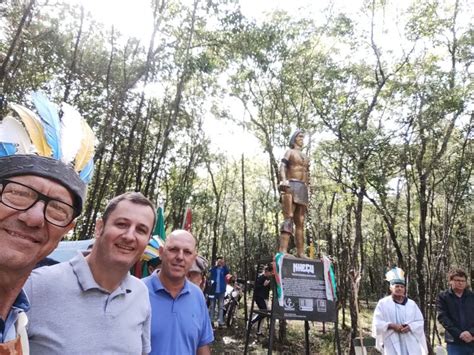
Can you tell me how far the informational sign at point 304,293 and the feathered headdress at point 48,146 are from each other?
16.3 ft

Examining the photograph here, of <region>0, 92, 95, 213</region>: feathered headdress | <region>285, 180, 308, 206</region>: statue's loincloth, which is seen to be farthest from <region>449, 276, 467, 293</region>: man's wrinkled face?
<region>0, 92, 95, 213</region>: feathered headdress

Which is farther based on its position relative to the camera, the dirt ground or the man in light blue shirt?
the dirt ground

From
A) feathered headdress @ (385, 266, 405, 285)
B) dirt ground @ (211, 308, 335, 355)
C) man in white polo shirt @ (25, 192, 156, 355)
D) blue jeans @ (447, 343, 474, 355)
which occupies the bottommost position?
dirt ground @ (211, 308, 335, 355)

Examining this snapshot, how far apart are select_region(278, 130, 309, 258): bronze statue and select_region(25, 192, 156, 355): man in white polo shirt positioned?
472cm

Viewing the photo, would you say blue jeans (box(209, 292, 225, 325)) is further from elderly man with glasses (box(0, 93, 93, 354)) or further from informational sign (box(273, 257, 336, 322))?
elderly man with glasses (box(0, 93, 93, 354))

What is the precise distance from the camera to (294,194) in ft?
21.5

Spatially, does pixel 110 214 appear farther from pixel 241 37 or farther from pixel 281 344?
pixel 281 344

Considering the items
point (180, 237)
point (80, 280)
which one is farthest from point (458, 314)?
→ point (80, 280)

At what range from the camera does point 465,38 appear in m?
10.7

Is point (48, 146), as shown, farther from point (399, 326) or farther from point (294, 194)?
point (294, 194)

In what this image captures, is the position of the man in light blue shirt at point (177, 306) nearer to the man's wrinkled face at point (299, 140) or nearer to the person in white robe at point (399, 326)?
the person in white robe at point (399, 326)

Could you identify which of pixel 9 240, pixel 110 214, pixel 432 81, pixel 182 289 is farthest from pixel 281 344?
pixel 9 240

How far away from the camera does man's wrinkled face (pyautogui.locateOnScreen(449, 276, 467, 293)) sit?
5.47 meters

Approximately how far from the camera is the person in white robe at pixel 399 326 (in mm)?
5207
